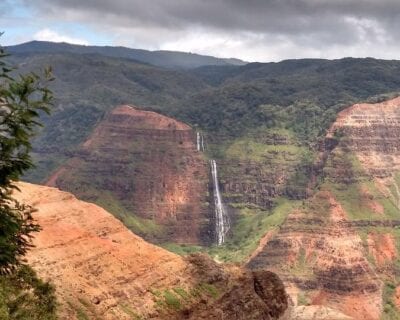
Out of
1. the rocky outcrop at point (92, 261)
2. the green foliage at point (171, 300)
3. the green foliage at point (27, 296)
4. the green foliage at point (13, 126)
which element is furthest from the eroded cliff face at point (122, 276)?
the green foliage at point (13, 126)

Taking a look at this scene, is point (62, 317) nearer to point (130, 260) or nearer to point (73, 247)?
point (73, 247)

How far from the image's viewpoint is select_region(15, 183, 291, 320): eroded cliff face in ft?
239

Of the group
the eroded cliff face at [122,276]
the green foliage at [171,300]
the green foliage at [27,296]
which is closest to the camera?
the green foliage at [27,296]

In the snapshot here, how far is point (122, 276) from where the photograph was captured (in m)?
79.7

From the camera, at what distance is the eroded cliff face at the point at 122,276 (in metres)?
72.8

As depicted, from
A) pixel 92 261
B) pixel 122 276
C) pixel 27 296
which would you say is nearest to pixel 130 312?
pixel 122 276

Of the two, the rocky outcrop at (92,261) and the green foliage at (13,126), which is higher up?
the green foliage at (13,126)

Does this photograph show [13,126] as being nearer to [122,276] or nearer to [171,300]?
[122,276]

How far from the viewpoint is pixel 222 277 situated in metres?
91.6

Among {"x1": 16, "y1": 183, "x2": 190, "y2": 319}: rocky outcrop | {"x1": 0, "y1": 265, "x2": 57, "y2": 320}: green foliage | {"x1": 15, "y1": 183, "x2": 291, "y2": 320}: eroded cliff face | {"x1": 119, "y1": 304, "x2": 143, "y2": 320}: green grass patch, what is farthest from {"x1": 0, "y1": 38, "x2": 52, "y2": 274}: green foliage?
{"x1": 119, "y1": 304, "x2": 143, "y2": 320}: green grass patch

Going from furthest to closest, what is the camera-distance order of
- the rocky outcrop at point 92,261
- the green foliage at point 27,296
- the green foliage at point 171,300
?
the green foliage at point 171,300 < the rocky outcrop at point 92,261 < the green foliage at point 27,296

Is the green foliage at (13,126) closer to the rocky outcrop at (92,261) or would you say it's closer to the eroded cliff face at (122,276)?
the rocky outcrop at (92,261)

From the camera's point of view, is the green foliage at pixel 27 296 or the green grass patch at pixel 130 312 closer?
the green foliage at pixel 27 296

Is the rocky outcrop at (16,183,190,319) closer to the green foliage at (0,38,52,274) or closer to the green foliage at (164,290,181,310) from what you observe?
the green foliage at (164,290,181,310)
